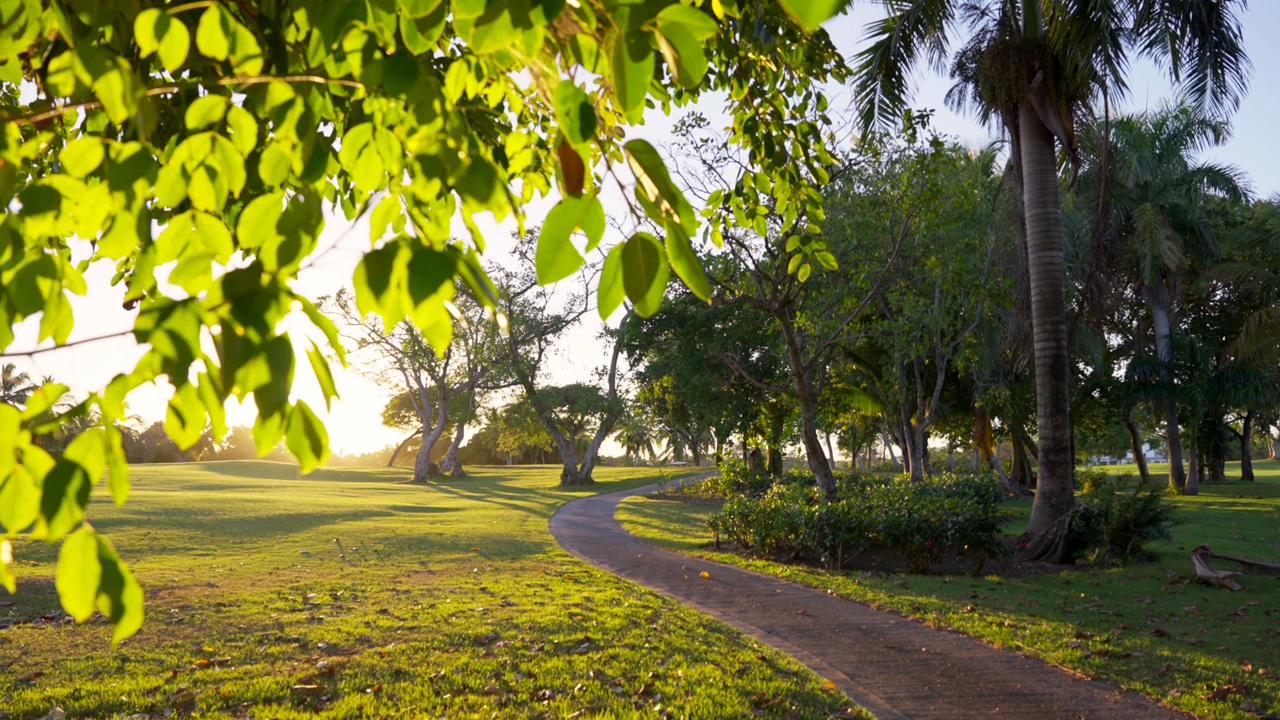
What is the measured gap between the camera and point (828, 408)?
27.0 m

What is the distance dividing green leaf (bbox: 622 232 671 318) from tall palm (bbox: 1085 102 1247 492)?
1083 inches

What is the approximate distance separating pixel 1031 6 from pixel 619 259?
43.3 feet

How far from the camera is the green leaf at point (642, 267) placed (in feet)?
4.34

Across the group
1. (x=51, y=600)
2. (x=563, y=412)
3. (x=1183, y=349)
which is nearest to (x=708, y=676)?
(x=51, y=600)

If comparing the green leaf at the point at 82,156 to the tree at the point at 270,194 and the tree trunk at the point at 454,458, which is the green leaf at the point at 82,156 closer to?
the tree at the point at 270,194

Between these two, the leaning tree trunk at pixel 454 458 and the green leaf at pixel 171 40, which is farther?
the leaning tree trunk at pixel 454 458

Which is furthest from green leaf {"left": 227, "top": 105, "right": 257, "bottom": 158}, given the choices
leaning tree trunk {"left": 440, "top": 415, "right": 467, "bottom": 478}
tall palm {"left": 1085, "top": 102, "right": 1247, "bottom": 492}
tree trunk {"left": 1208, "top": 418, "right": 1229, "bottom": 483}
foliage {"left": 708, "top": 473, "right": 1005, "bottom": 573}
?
leaning tree trunk {"left": 440, "top": 415, "right": 467, "bottom": 478}

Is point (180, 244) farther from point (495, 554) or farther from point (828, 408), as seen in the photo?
point (828, 408)

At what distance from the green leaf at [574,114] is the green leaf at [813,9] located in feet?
1.11

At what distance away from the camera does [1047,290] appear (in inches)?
480

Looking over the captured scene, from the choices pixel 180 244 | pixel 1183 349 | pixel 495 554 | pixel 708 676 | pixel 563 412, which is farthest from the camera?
pixel 563 412

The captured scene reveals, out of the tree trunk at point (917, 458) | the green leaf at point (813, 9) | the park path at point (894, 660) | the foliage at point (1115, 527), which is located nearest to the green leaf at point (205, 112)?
the green leaf at point (813, 9)

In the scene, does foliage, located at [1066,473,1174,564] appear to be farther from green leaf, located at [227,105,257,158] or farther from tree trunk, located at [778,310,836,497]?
green leaf, located at [227,105,257,158]

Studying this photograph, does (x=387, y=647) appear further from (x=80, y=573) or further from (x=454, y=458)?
(x=454, y=458)
